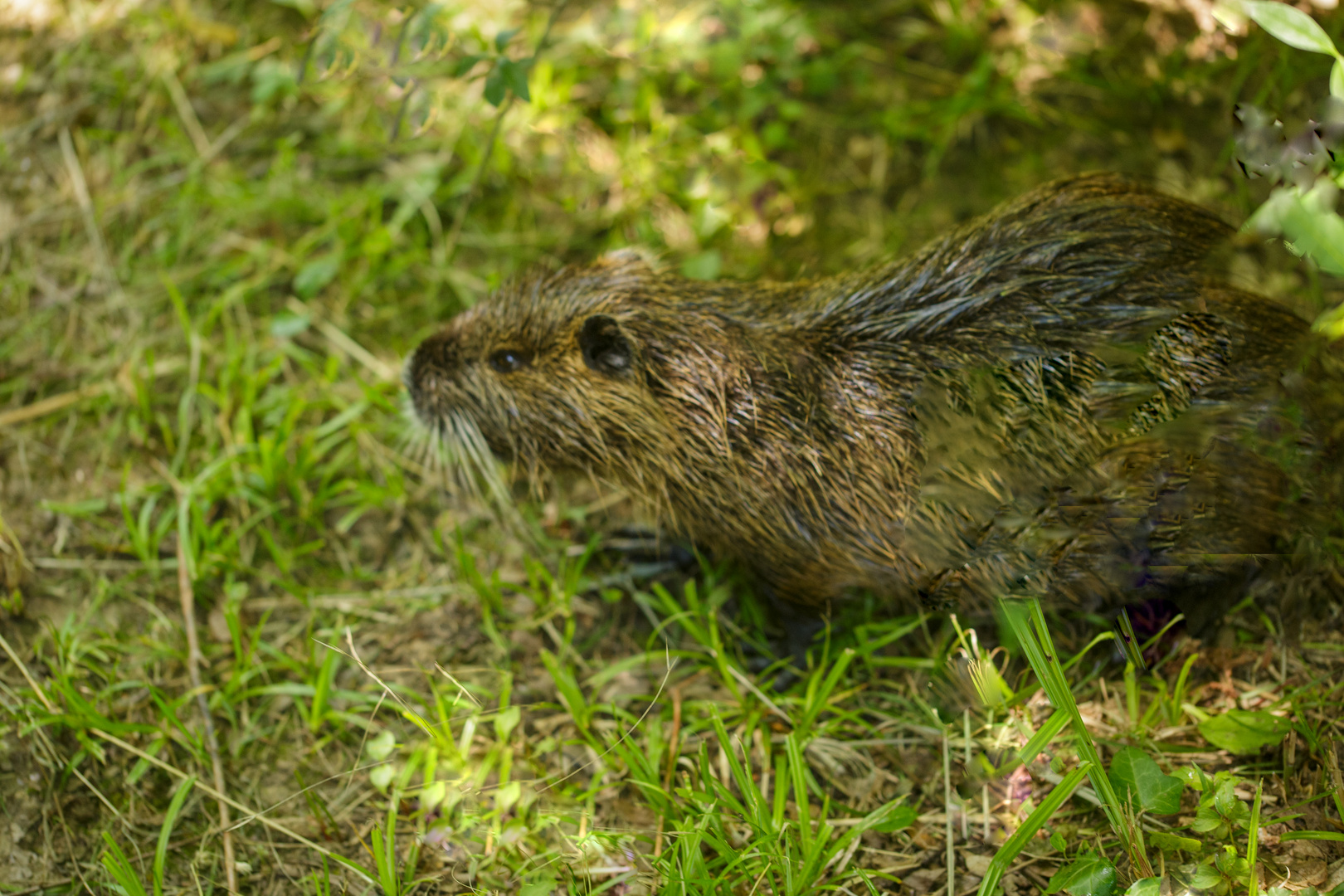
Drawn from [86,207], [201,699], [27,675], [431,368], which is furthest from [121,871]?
[86,207]

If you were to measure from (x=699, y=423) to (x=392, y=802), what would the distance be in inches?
54.3

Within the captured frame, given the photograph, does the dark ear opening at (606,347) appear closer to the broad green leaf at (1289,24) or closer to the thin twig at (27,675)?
the broad green leaf at (1289,24)

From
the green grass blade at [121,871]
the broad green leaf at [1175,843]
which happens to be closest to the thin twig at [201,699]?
the green grass blade at [121,871]

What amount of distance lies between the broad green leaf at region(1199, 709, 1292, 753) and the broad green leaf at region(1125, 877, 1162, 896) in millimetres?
543

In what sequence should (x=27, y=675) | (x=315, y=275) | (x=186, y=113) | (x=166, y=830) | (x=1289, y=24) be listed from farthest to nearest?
(x=186, y=113) < (x=315, y=275) < (x=27, y=675) < (x=166, y=830) < (x=1289, y=24)

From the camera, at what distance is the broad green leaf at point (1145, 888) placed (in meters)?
1.93

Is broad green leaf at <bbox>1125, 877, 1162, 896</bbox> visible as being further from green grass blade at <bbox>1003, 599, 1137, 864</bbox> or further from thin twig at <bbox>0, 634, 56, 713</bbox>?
thin twig at <bbox>0, 634, 56, 713</bbox>

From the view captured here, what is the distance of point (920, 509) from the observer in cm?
245

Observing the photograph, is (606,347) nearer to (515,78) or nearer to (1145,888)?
(515,78)

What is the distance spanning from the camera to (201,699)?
2.70 m

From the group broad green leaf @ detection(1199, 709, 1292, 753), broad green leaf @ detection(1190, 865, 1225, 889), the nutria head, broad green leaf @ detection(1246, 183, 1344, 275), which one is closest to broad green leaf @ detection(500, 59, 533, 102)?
the nutria head

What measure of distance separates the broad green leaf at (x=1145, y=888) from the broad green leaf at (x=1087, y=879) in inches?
2.1

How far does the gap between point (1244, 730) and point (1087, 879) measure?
2.18 feet

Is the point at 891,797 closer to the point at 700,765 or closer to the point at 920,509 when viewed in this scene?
the point at 700,765
